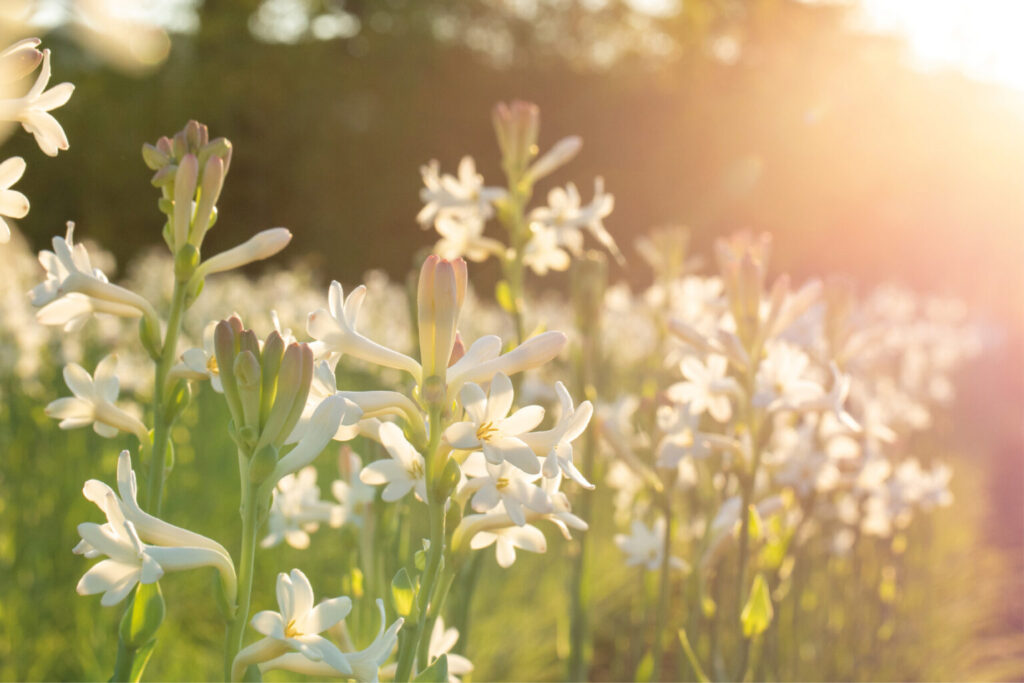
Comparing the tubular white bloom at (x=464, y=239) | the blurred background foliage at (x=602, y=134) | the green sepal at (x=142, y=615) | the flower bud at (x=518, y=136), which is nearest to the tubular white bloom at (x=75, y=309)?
the green sepal at (x=142, y=615)

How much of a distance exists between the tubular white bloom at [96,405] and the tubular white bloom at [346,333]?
35 centimetres

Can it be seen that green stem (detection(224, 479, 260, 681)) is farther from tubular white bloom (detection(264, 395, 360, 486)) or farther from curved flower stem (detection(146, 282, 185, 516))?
curved flower stem (detection(146, 282, 185, 516))

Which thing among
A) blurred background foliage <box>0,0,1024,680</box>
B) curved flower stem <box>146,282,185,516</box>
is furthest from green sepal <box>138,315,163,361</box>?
blurred background foliage <box>0,0,1024,680</box>

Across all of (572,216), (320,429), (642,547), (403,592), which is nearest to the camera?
(320,429)

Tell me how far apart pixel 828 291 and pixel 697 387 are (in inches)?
22.9

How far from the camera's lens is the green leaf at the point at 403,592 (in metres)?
0.88

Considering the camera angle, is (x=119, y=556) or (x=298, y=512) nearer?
(x=119, y=556)

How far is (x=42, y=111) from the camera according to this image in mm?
999

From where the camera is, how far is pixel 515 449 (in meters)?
0.82

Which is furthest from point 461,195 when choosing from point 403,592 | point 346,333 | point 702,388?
point 403,592

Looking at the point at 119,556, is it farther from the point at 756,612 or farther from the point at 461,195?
the point at 461,195

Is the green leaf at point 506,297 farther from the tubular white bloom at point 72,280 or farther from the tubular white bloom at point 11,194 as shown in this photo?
the tubular white bloom at point 11,194

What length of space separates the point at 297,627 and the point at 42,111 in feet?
2.01

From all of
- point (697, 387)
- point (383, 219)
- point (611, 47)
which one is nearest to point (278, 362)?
point (697, 387)
